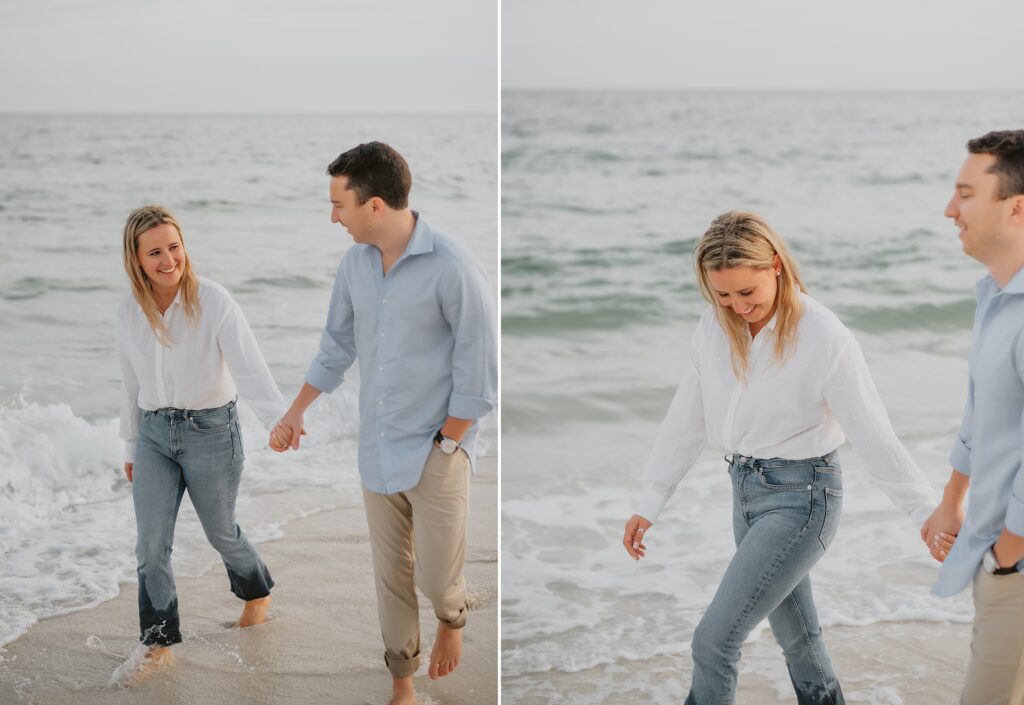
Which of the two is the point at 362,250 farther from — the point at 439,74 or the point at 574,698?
the point at 439,74

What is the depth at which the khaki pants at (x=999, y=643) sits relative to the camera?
190 centimetres

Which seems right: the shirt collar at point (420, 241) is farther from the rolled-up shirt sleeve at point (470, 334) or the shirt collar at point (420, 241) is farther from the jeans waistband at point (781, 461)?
the jeans waistband at point (781, 461)

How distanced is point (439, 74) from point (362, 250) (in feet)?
9.83

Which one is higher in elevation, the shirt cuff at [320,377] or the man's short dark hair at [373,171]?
the man's short dark hair at [373,171]

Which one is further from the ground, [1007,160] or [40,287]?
[1007,160]

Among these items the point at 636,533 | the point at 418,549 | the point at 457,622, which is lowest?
the point at 457,622

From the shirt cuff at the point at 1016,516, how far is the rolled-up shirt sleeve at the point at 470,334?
1132mm

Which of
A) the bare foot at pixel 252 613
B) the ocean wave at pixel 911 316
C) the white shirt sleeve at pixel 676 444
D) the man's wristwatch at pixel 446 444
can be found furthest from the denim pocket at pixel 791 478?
the ocean wave at pixel 911 316

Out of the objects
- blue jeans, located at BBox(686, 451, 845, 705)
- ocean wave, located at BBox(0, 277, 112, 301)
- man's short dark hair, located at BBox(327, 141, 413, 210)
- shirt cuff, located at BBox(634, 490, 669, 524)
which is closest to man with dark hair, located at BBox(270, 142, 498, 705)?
man's short dark hair, located at BBox(327, 141, 413, 210)

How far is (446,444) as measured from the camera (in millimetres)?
2600

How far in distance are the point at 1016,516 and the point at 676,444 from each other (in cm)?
70

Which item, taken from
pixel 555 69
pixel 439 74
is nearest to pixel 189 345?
pixel 439 74

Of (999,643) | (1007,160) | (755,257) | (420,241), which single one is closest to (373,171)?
(420,241)

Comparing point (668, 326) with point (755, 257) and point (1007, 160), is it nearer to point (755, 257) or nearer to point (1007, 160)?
point (755, 257)
